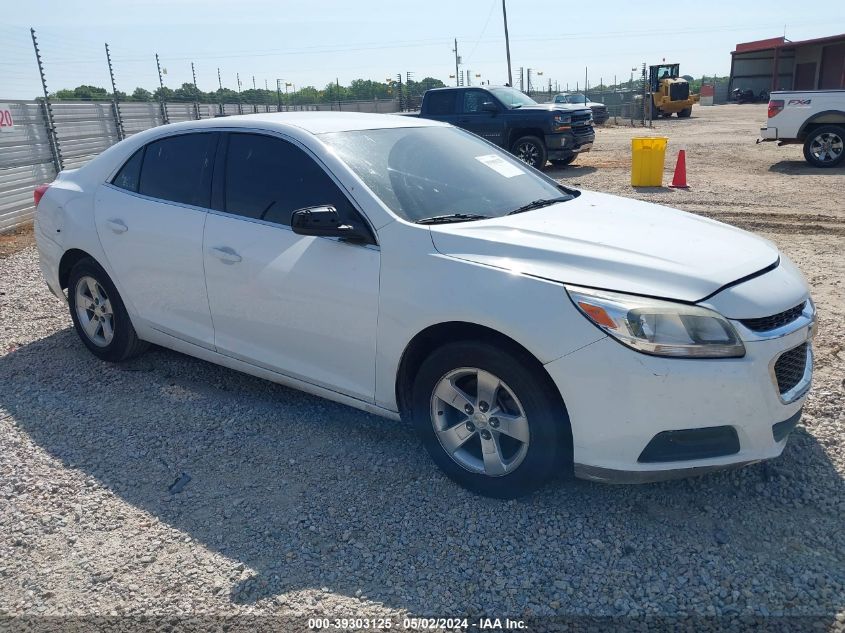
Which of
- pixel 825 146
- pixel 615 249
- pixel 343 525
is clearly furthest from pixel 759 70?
pixel 343 525

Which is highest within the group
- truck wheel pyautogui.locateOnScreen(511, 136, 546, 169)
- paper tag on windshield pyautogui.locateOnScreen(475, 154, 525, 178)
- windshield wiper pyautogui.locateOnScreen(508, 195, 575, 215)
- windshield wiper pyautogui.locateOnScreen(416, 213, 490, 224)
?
paper tag on windshield pyautogui.locateOnScreen(475, 154, 525, 178)

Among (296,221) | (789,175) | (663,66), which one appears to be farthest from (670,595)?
(663,66)

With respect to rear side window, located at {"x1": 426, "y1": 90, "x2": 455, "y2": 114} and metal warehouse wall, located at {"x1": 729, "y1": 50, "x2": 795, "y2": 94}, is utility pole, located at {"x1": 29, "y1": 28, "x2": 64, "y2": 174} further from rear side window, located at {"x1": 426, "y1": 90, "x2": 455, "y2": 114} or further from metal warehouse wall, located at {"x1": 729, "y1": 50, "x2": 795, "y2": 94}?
metal warehouse wall, located at {"x1": 729, "y1": 50, "x2": 795, "y2": 94}

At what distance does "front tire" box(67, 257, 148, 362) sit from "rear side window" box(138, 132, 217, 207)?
75 centimetres

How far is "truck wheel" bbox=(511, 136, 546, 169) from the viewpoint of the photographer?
1533 centimetres

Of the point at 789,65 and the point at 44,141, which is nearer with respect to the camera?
the point at 44,141

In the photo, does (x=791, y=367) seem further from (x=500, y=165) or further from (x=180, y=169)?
(x=180, y=169)

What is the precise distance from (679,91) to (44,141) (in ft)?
103

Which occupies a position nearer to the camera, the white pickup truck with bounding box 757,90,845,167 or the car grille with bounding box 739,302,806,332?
the car grille with bounding box 739,302,806,332

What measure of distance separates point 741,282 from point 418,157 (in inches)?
73.1

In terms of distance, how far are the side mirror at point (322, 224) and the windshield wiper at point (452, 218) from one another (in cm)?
33

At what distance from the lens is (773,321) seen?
9.64 ft

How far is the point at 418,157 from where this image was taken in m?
3.98

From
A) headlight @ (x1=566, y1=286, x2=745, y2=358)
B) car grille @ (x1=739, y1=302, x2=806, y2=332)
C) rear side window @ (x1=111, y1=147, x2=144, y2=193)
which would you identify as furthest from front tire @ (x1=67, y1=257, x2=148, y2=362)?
car grille @ (x1=739, y1=302, x2=806, y2=332)
